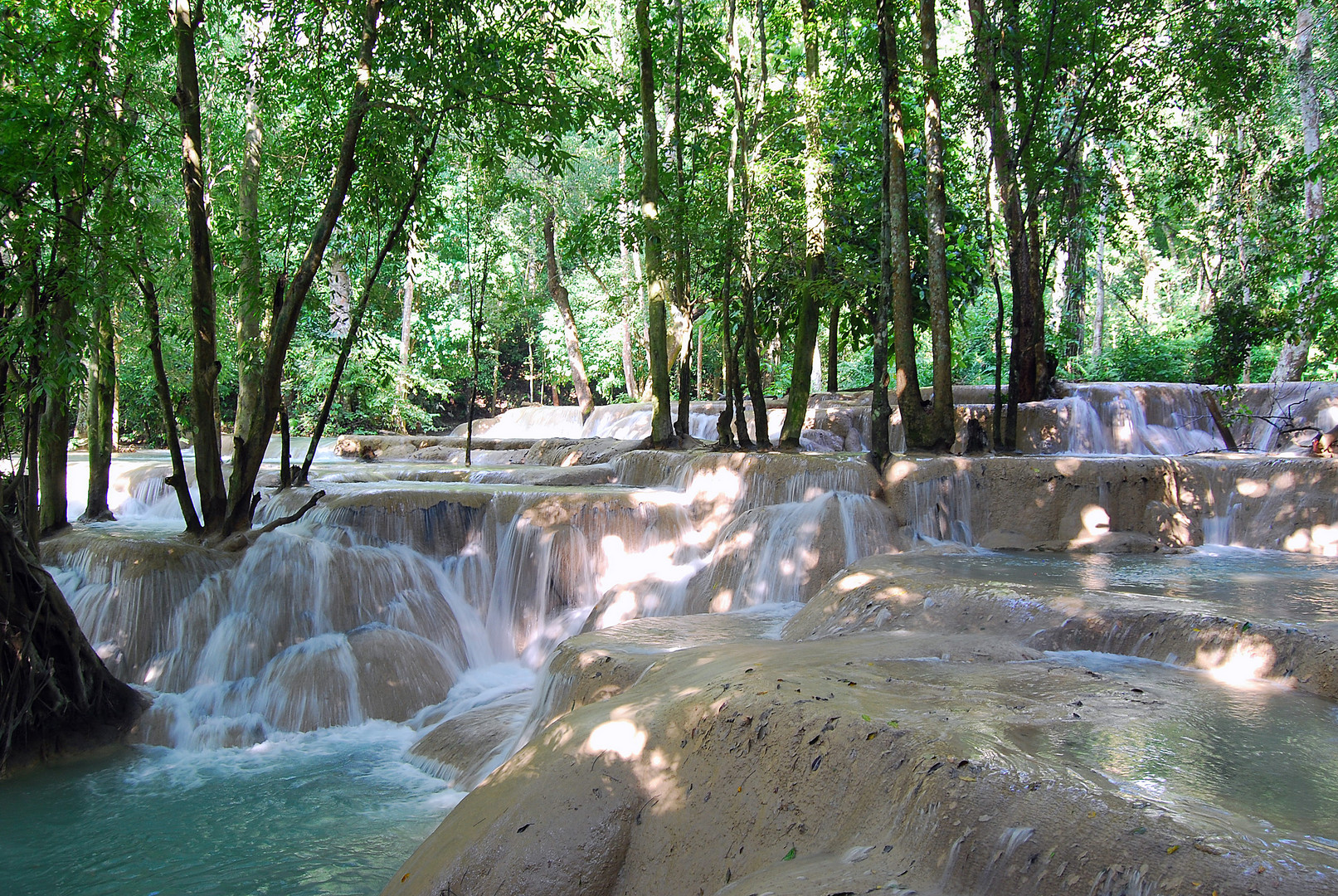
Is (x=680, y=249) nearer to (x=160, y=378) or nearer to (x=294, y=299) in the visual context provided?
(x=294, y=299)

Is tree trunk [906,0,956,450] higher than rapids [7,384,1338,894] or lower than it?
higher

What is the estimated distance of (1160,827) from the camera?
7.24ft

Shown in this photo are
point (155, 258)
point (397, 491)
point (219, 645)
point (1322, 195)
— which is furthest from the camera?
point (1322, 195)

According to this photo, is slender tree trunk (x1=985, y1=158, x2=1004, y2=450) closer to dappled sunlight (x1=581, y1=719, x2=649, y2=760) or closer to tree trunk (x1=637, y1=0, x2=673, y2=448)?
tree trunk (x1=637, y1=0, x2=673, y2=448)

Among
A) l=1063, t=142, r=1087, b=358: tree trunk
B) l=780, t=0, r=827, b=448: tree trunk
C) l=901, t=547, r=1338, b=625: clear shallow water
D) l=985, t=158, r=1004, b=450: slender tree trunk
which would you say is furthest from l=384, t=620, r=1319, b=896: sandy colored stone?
l=1063, t=142, r=1087, b=358: tree trunk

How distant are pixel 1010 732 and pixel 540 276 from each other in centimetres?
3143

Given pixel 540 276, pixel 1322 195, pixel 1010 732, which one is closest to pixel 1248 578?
pixel 1010 732

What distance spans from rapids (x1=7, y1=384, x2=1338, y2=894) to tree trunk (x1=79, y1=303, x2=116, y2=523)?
33cm

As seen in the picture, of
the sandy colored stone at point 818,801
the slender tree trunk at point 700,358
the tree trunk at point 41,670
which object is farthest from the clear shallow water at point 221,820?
the slender tree trunk at point 700,358

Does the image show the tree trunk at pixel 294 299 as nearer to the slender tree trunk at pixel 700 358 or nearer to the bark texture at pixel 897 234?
the bark texture at pixel 897 234

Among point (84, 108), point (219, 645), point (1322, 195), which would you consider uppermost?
point (1322, 195)

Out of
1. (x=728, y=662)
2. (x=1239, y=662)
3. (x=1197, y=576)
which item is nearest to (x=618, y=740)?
(x=728, y=662)

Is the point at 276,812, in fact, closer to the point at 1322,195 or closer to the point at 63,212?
the point at 63,212

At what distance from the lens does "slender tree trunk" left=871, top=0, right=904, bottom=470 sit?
9758 millimetres
